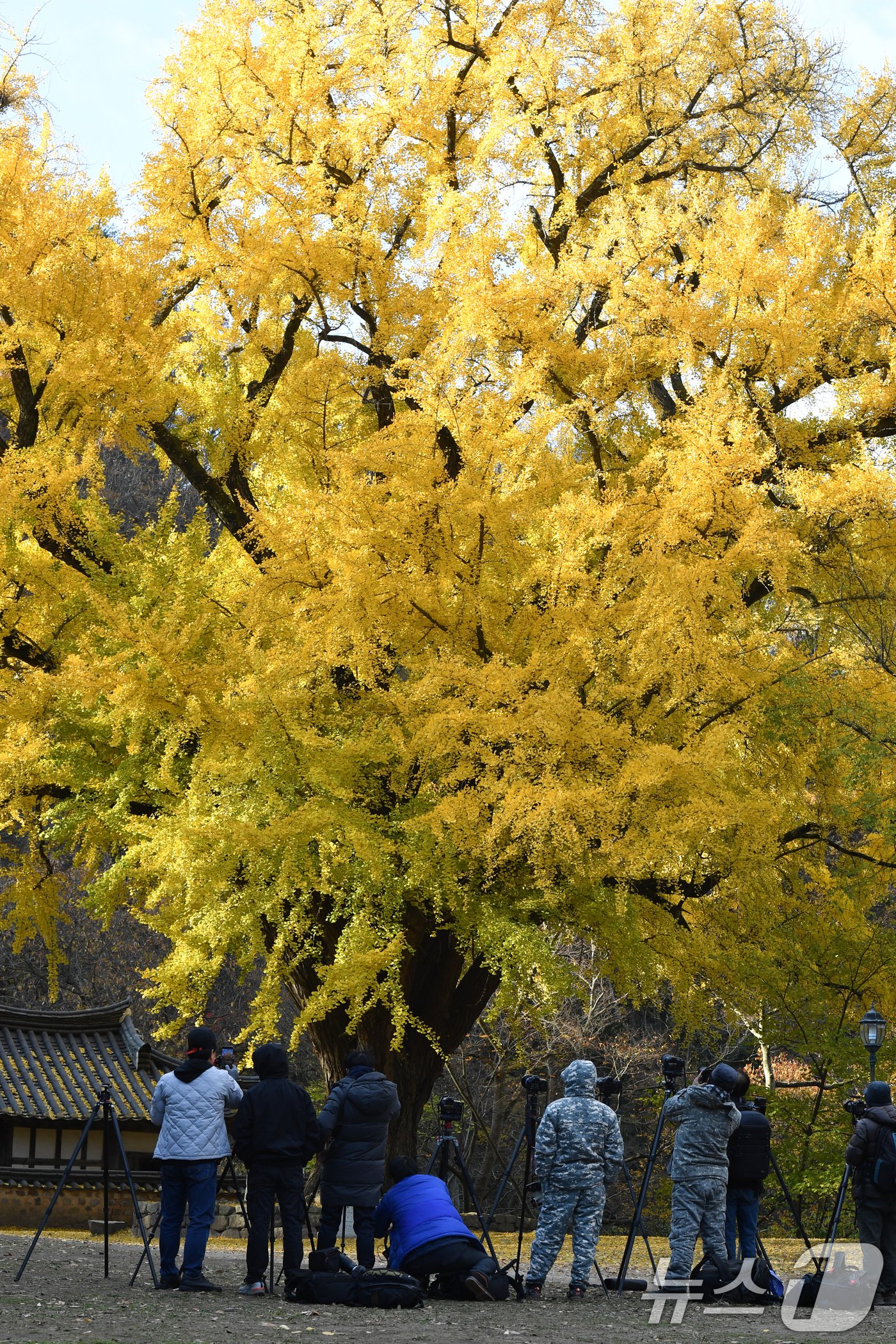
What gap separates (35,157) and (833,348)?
6.56 meters

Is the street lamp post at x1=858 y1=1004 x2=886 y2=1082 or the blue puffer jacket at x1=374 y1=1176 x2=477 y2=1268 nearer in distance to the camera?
the blue puffer jacket at x1=374 y1=1176 x2=477 y2=1268

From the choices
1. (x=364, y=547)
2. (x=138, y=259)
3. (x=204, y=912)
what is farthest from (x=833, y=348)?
(x=204, y=912)

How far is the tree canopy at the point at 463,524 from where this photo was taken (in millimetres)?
8430

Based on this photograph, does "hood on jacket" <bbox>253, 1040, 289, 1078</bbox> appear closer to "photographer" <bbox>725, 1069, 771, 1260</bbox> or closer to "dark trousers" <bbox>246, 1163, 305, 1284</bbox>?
"dark trousers" <bbox>246, 1163, 305, 1284</bbox>

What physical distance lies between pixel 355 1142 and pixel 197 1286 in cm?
108

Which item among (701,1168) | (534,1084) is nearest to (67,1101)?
(534,1084)

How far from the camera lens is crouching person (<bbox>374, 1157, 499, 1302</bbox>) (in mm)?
6918

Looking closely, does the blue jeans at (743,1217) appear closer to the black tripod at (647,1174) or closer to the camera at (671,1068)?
the black tripod at (647,1174)

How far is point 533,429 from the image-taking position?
927 centimetres

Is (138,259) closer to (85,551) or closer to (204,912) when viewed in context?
(85,551)

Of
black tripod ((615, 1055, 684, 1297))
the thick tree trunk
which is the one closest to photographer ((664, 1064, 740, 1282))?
black tripod ((615, 1055, 684, 1297))

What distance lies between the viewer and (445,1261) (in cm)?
692

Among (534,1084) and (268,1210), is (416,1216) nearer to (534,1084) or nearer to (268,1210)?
(268,1210)

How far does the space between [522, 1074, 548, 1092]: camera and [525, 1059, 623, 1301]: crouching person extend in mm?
229
